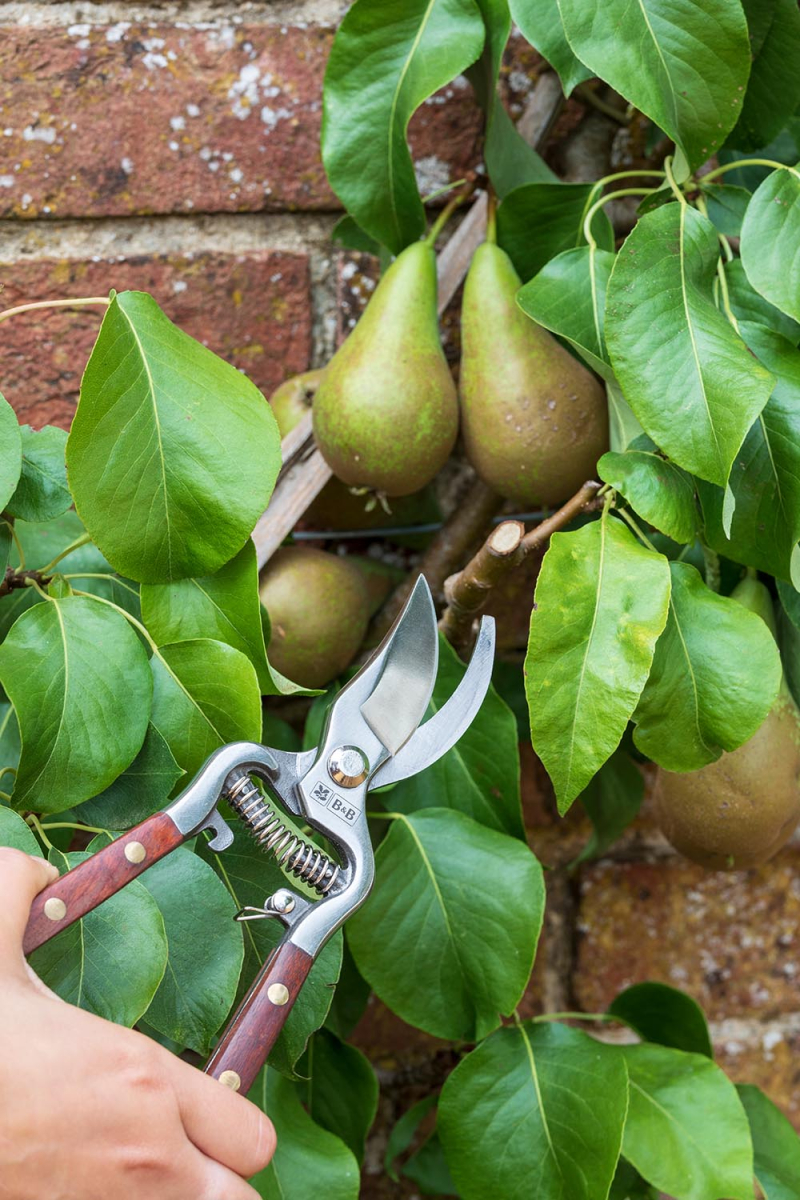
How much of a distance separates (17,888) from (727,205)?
0.42 metres

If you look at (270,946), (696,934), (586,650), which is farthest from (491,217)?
(696,934)

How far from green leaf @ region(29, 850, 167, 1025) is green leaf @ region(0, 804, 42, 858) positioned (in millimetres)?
31

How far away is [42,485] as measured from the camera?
0.43m

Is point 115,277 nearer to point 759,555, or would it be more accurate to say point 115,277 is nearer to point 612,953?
point 759,555

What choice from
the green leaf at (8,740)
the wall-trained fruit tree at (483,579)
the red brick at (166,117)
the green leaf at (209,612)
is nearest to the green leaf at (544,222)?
the wall-trained fruit tree at (483,579)

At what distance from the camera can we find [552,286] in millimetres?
461

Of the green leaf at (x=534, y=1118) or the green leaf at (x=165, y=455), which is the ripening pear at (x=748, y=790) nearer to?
the green leaf at (x=534, y=1118)

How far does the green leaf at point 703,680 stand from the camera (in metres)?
0.39

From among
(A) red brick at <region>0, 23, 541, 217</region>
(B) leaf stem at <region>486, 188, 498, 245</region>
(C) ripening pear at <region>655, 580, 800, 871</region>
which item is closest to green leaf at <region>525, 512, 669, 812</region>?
(C) ripening pear at <region>655, 580, 800, 871</region>

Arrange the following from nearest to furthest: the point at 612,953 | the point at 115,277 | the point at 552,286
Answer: the point at 552,286 < the point at 115,277 < the point at 612,953

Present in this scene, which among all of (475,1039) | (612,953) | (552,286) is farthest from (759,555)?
(612,953)

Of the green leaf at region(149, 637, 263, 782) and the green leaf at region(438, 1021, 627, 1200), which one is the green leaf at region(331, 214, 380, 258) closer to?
the green leaf at region(149, 637, 263, 782)

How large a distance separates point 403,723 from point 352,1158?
0.21 m

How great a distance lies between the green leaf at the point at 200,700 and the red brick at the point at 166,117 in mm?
300
